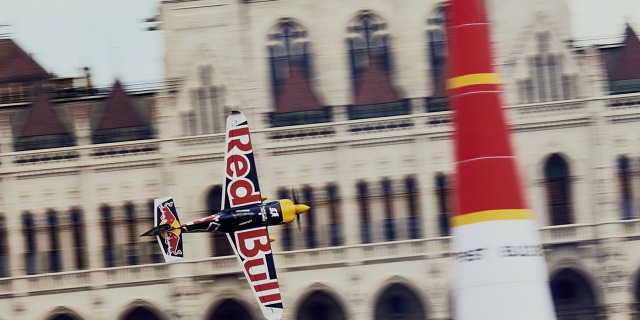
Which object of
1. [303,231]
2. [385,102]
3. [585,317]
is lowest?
[585,317]

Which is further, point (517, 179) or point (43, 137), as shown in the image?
point (43, 137)

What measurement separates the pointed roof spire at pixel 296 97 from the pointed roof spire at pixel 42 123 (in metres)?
8.38

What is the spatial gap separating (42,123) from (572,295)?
2094 centimetres

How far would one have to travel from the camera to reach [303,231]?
63.0 m

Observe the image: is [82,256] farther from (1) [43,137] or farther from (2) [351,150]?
(2) [351,150]

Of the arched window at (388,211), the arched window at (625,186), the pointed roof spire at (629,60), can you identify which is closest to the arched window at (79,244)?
the arched window at (388,211)

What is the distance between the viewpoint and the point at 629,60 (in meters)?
64.6

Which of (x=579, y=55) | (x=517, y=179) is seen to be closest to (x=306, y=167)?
(x=579, y=55)

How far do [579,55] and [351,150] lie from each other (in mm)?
9261

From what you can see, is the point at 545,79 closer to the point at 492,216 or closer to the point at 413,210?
the point at 413,210

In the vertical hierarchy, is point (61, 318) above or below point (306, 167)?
below

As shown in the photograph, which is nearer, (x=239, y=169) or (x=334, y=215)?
(x=239, y=169)

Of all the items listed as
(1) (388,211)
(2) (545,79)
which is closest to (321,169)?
(1) (388,211)

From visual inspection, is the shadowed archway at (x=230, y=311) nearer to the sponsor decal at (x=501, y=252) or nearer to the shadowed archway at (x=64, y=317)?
the shadowed archway at (x=64, y=317)
